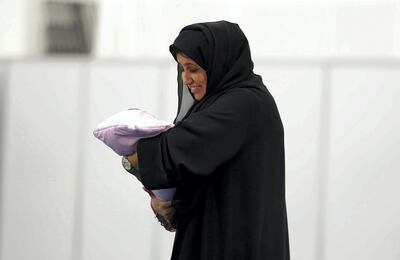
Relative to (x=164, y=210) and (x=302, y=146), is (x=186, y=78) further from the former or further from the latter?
(x=302, y=146)

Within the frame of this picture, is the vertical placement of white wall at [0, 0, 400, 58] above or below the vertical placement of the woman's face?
above

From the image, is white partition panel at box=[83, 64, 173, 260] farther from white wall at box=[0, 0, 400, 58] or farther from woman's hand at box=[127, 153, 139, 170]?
woman's hand at box=[127, 153, 139, 170]

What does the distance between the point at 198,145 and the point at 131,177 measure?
6.88 ft

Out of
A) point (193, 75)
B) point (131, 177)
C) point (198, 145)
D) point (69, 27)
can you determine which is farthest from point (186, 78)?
point (69, 27)

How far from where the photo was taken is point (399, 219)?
11.9 feet

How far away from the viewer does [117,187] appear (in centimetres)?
423

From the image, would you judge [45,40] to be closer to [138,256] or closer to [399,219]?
[138,256]

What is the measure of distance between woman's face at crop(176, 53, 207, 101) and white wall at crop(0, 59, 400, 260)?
160 cm

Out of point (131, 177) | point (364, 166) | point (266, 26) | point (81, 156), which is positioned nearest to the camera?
point (364, 166)

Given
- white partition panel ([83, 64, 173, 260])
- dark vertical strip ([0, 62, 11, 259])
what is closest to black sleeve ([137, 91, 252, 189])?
white partition panel ([83, 64, 173, 260])

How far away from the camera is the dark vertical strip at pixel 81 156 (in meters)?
4.32

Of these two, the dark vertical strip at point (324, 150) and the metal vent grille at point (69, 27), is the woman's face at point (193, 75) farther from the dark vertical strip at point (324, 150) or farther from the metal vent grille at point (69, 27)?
the metal vent grille at point (69, 27)

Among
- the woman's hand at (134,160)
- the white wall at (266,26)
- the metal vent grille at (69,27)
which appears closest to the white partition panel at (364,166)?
the white wall at (266,26)

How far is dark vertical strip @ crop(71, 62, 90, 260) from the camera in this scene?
4.32 m
